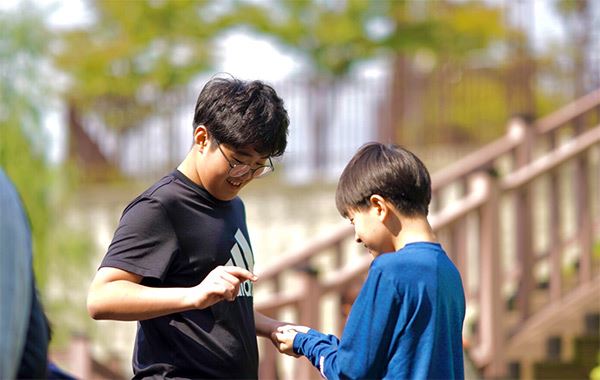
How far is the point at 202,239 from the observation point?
3234 mm

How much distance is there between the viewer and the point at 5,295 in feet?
7.97

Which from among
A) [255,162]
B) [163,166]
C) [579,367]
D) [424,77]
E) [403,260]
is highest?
[424,77]

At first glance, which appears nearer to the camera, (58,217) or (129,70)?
(58,217)

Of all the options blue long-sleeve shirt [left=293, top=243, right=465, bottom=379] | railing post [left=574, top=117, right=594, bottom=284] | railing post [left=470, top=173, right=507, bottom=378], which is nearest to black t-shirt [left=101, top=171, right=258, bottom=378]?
blue long-sleeve shirt [left=293, top=243, right=465, bottom=379]

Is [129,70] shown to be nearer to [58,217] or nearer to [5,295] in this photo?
[58,217]

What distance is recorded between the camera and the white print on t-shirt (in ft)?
10.8

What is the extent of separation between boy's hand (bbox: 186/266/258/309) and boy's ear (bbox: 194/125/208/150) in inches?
19.7

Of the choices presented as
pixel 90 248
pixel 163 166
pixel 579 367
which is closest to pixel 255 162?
pixel 579 367

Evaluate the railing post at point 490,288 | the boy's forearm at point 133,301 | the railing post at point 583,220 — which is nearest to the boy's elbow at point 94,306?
the boy's forearm at point 133,301

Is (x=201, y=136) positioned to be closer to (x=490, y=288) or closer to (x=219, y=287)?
(x=219, y=287)

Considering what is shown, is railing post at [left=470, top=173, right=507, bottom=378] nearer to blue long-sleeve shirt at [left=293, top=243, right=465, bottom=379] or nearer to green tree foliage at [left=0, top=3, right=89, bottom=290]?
blue long-sleeve shirt at [left=293, top=243, right=465, bottom=379]

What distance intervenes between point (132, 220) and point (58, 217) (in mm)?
11212

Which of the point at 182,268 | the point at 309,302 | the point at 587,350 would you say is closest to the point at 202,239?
the point at 182,268

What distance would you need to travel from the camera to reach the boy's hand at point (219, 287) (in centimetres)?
284
